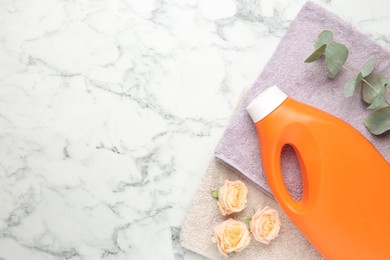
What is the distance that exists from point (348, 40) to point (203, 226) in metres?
0.37

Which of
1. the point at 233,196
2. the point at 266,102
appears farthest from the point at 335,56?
the point at 233,196

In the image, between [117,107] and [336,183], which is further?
[117,107]

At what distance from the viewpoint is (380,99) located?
32.0 inches

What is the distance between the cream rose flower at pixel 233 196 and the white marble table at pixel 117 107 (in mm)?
70

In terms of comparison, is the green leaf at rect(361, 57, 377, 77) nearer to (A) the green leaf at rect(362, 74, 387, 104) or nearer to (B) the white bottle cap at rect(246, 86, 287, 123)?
(A) the green leaf at rect(362, 74, 387, 104)

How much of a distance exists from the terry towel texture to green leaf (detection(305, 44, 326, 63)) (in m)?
0.02

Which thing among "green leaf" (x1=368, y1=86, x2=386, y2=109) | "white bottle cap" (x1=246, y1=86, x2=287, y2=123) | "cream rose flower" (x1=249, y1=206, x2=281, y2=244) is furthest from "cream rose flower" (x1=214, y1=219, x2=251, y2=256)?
"green leaf" (x1=368, y1=86, x2=386, y2=109)

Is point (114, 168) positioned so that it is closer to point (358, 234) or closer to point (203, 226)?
point (203, 226)

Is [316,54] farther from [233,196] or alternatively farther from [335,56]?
[233,196]

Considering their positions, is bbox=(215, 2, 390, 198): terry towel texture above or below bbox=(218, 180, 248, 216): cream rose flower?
above

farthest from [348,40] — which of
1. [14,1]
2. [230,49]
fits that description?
[14,1]

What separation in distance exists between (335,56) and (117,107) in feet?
1.17

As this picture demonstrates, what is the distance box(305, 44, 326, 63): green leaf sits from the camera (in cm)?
82

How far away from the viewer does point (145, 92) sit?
0.90 m
